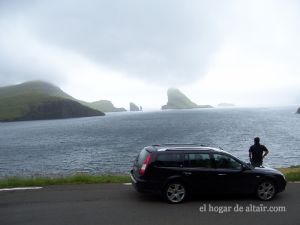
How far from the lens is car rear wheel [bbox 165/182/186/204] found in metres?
12.4

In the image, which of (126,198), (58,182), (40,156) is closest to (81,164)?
(40,156)

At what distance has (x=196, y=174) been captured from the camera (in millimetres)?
12531

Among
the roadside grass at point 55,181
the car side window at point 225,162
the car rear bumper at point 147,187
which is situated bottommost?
the roadside grass at point 55,181

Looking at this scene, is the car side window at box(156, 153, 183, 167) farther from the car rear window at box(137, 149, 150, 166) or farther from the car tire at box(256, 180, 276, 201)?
the car tire at box(256, 180, 276, 201)

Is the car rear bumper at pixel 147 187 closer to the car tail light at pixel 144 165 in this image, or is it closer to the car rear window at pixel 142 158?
the car tail light at pixel 144 165

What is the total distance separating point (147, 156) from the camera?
12.7m

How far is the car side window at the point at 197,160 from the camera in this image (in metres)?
12.7

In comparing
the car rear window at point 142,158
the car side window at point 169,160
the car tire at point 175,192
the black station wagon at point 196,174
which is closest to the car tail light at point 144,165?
the black station wagon at point 196,174

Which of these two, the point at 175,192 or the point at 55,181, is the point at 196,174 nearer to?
the point at 175,192

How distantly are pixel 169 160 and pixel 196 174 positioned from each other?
1.07 m

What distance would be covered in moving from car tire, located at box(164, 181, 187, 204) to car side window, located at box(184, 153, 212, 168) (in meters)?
0.78

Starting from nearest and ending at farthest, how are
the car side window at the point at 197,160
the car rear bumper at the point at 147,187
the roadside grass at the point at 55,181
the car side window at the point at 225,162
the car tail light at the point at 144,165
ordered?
the car rear bumper at the point at 147,187 → the car tail light at the point at 144,165 → the car side window at the point at 197,160 → the car side window at the point at 225,162 → the roadside grass at the point at 55,181

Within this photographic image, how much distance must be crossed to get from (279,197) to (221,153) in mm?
2860

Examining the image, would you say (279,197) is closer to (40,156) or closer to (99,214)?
(99,214)
